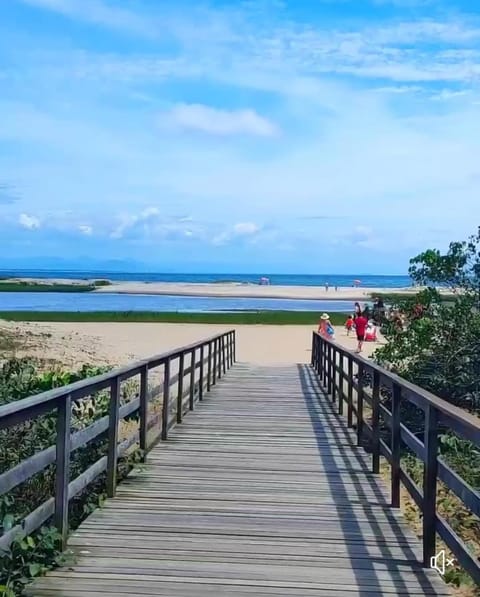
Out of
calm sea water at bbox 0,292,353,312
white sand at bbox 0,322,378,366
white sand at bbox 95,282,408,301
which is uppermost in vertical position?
white sand at bbox 95,282,408,301

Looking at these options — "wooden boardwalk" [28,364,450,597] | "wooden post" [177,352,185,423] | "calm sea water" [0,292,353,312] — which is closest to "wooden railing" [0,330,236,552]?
"wooden boardwalk" [28,364,450,597]

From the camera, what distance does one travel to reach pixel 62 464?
422 centimetres

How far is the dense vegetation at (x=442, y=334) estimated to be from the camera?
405 inches

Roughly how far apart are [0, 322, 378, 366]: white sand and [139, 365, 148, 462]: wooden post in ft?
34.3

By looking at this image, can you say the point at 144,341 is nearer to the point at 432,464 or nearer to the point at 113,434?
the point at 113,434

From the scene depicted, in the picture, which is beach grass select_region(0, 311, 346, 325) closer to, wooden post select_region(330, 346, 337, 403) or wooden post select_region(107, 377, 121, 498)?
wooden post select_region(330, 346, 337, 403)

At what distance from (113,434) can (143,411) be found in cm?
129

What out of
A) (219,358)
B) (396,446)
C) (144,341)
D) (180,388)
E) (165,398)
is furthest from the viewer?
(144,341)

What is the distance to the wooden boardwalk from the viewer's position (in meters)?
3.86

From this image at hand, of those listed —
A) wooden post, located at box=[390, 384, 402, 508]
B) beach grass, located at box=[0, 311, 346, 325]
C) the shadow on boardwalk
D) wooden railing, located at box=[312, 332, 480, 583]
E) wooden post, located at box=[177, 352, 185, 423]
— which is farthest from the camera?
beach grass, located at box=[0, 311, 346, 325]

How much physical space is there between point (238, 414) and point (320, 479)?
3699 millimetres

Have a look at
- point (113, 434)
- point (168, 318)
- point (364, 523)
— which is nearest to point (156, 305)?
point (168, 318)

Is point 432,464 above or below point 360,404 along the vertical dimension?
above

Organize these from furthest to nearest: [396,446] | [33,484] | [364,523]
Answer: [33,484] → [396,446] → [364,523]
